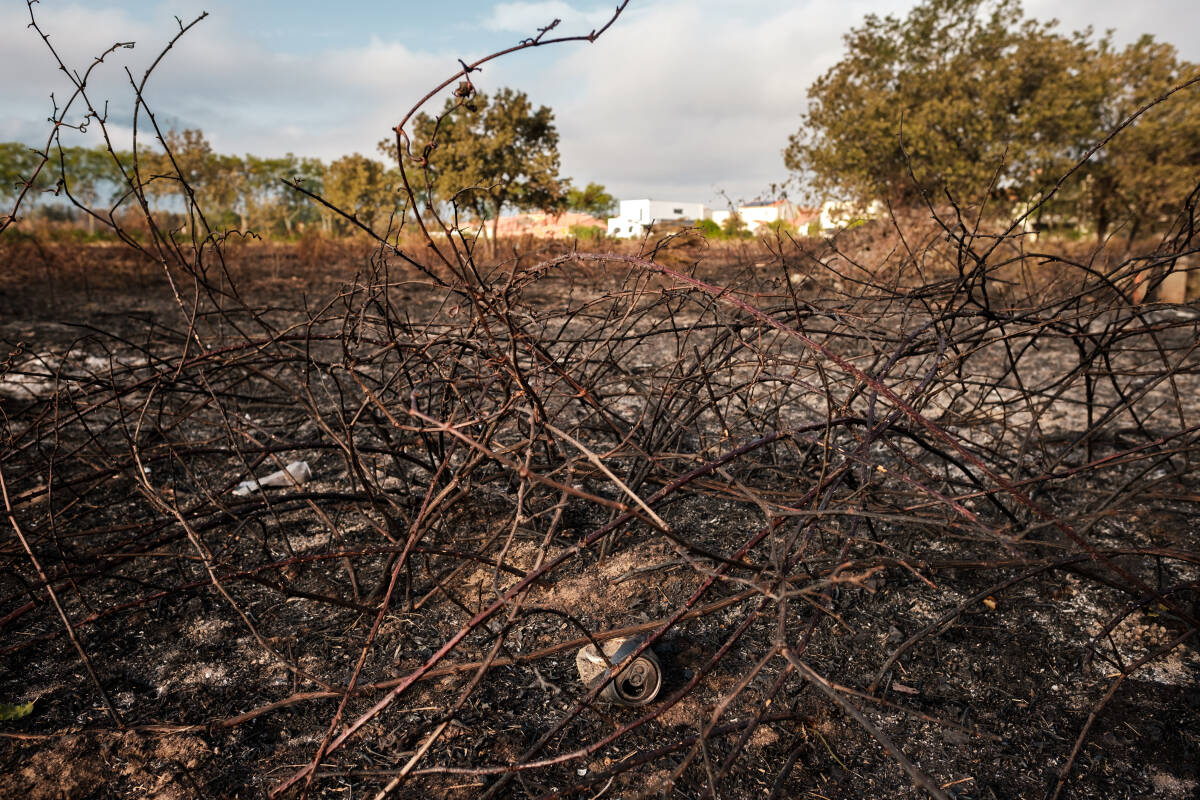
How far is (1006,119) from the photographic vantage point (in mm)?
17172

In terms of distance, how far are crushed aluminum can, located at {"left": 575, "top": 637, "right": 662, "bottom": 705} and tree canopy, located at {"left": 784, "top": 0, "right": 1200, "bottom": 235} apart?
1669 cm

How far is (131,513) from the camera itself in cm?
269

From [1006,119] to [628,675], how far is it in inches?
804

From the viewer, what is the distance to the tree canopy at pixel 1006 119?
54.4 feet

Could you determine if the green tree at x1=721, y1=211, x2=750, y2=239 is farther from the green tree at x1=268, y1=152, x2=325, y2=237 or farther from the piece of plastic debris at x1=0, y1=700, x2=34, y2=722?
the green tree at x1=268, y1=152, x2=325, y2=237

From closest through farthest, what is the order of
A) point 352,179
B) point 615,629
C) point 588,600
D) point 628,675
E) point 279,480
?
point 628,675 < point 615,629 < point 588,600 < point 279,480 < point 352,179

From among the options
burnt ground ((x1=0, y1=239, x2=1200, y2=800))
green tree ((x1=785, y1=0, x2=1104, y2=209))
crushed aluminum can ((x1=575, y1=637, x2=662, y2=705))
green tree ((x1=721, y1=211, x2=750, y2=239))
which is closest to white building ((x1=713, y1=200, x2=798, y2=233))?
green tree ((x1=721, y1=211, x2=750, y2=239))

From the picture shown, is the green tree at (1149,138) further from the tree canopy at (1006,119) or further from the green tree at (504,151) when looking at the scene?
the green tree at (504,151)

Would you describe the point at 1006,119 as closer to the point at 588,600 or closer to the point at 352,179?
the point at 588,600

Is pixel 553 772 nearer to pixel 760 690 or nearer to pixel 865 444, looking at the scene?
pixel 760 690

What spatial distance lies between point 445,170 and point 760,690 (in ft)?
43.5

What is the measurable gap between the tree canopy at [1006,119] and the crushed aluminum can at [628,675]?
54.8ft

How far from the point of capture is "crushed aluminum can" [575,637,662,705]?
158 centimetres

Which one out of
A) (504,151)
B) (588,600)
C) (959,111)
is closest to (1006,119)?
(959,111)
